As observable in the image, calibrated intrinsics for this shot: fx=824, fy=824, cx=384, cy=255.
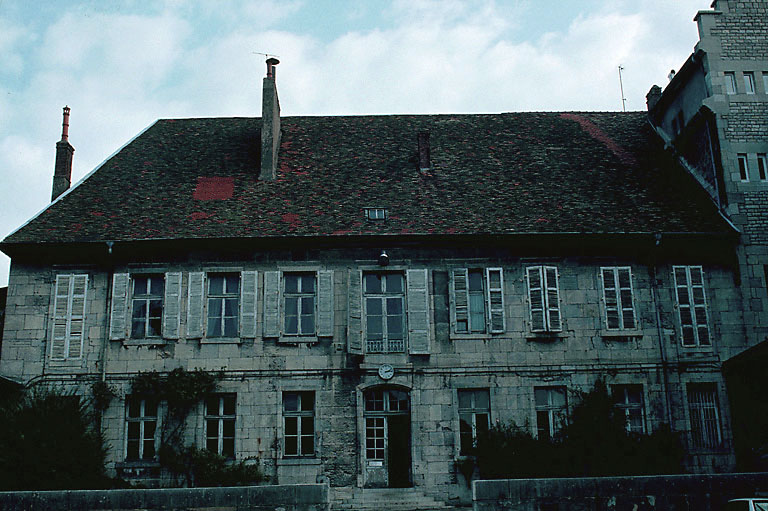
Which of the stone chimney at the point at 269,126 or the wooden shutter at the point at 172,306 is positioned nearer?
the wooden shutter at the point at 172,306

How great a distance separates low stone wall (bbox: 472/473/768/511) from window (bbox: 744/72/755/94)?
39.3 feet

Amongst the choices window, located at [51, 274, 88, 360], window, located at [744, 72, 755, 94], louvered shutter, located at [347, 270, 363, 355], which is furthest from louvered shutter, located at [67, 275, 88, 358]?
window, located at [744, 72, 755, 94]

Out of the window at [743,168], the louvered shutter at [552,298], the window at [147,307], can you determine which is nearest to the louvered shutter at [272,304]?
the window at [147,307]

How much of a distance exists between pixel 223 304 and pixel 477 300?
620cm

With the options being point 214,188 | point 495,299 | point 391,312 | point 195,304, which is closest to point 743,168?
point 495,299

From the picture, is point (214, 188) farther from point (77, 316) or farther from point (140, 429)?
point (140, 429)

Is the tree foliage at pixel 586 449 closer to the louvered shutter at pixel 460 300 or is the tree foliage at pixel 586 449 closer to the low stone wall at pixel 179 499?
the louvered shutter at pixel 460 300

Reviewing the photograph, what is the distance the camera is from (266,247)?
798 inches

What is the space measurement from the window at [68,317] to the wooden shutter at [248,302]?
382 cm

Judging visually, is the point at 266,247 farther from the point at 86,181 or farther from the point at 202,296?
the point at 86,181

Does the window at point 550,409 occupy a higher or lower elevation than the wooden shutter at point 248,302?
lower

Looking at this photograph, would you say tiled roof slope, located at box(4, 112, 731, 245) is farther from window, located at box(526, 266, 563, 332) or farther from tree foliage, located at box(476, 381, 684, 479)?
tree foliage, located at box(476, 381, 684, 479)

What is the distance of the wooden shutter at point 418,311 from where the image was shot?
64.3 feet

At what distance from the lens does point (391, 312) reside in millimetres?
20047
